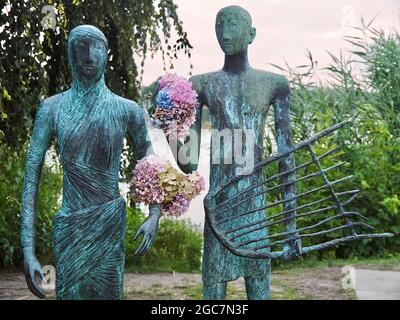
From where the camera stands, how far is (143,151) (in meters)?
3.62

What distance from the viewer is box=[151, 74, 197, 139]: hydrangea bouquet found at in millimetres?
3857

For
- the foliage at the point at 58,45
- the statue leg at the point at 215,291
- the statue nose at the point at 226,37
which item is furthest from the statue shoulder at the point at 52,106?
the foliage at the point at 58,45

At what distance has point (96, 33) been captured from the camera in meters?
3.44

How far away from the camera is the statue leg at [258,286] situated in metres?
3.98

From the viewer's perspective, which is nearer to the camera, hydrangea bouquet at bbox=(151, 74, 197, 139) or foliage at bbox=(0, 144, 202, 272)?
hydrangea bouquet at bbox=(151, 74, 197, 139)

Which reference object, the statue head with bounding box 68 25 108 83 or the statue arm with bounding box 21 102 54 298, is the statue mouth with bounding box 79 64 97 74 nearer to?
the statue head with bounding box 68 25 108 83

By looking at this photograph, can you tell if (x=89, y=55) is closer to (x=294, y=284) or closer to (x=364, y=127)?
(x=294, y=284)

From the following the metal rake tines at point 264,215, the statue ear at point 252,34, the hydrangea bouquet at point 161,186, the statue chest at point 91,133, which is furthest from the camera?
the statue ear at point 252,34

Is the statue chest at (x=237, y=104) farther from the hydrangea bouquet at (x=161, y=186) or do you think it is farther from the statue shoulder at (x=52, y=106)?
the statue shoulder at (x=52, y=106)

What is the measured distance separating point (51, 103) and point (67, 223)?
539mm

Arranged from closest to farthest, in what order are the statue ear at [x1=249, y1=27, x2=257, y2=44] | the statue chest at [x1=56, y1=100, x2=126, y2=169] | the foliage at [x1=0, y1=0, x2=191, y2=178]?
the statue chest at [x1=56, y1=100, x2=126, y2=169]
the statue ear at [x1=249, y1=27, x2=257, y2=44]
the foliage at [x1=0, y1=0, x2=191, y2=178]

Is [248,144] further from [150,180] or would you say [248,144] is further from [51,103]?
[51,103]

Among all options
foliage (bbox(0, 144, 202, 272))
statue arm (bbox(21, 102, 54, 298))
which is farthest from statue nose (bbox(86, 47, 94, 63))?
foliage (bbox(0, 144, 202, 272))
